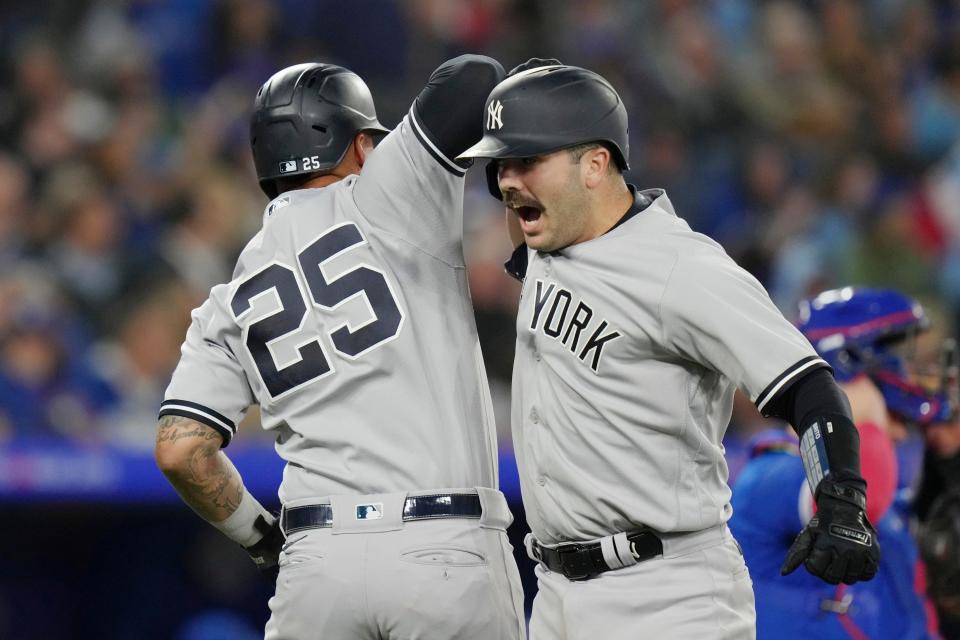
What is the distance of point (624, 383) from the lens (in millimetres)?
2924

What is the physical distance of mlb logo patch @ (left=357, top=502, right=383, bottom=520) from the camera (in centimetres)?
317

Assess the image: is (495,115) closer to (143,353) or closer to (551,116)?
(551,116)

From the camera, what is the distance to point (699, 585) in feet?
9.49

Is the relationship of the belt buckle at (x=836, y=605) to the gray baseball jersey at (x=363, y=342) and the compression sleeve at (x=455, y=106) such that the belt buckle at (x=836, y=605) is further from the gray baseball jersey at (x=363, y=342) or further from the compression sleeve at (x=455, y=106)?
the compression sleeve at (x=455, y=106)

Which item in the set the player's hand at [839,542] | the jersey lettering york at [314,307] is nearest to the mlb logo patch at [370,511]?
the jersey lettering york at [314,307]

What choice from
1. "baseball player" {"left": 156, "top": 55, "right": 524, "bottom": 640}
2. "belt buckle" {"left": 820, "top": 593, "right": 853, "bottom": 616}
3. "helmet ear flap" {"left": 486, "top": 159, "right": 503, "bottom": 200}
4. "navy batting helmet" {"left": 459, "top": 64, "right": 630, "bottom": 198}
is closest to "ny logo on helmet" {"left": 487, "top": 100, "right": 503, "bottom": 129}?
"navy batting helmet" {"left": 459, "top": 64, "right": 630, "bottom": 198}

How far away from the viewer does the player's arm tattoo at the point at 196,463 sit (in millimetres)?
3404

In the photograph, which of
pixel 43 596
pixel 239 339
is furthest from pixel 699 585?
pixel 43 596

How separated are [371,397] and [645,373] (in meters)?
0.67

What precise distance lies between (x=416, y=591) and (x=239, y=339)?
76 centimetres

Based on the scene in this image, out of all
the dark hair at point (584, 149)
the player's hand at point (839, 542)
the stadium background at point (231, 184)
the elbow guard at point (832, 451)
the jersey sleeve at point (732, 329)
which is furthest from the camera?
the stadium background at point (231, 184)

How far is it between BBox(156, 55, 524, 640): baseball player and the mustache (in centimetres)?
26

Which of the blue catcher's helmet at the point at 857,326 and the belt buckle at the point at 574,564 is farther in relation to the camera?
the blue catcher's helmet at the point at 857,326

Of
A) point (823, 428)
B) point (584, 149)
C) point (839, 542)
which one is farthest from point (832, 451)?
point (584, 149)
